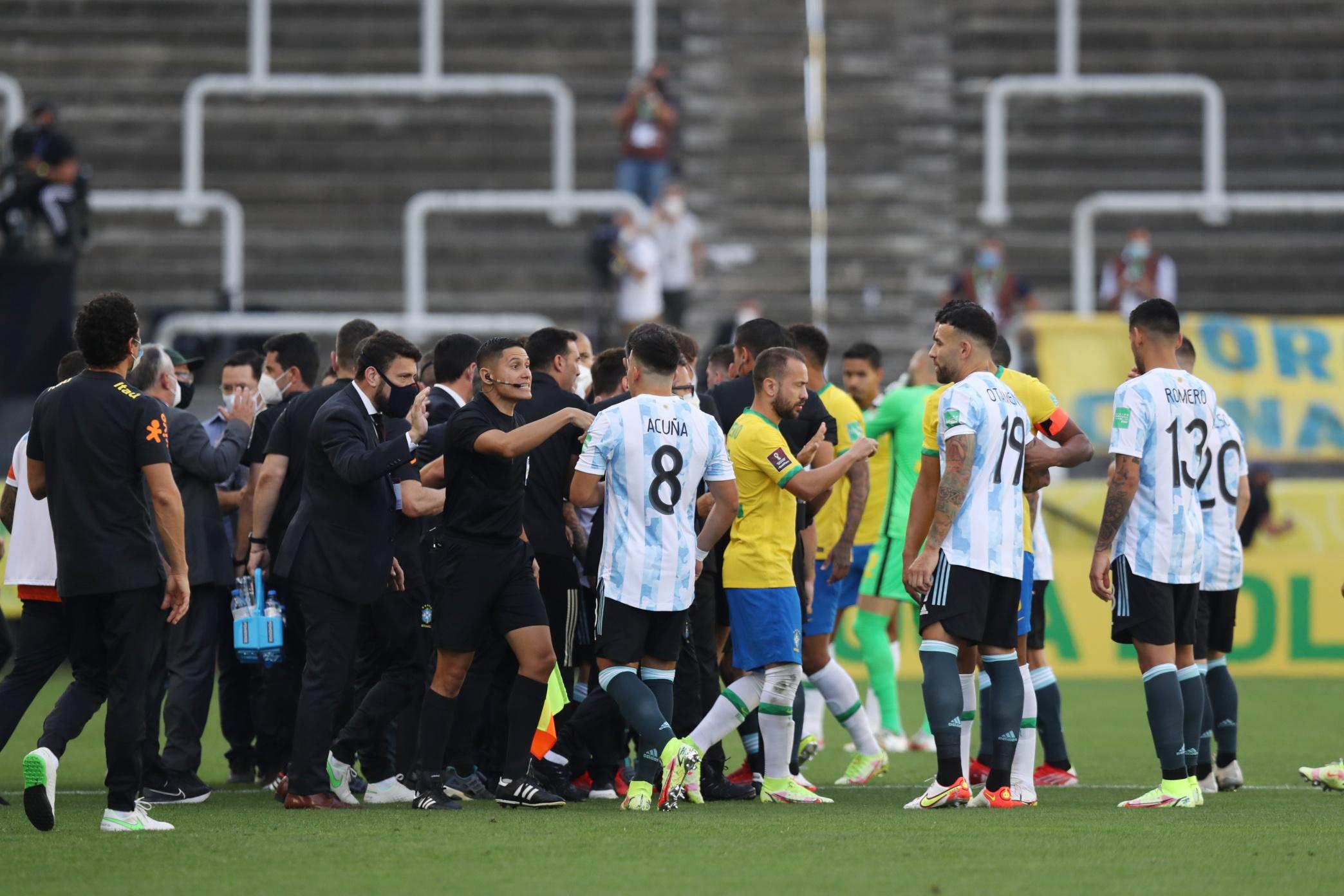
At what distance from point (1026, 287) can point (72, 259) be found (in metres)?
9.51

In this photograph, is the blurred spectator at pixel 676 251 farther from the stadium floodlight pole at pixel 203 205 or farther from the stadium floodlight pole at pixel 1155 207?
the stadium floodlight pole at pixel 203 205

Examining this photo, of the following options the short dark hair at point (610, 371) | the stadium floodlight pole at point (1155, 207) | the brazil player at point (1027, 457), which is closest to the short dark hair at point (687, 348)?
the short dark hair at point (610, 371)

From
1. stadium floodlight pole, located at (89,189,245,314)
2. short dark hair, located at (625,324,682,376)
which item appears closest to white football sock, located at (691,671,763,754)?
short dark hair, located at (625,324,682,376)

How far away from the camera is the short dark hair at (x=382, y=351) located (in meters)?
8.46

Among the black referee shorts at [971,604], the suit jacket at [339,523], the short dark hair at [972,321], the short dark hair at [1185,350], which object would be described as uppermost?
the short dark hair at [972,321]

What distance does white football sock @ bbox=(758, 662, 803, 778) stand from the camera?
8.45m

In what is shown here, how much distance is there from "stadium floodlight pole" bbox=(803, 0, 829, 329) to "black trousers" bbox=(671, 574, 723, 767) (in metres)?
11.2

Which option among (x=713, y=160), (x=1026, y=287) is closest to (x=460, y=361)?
(x=1026, y=287)

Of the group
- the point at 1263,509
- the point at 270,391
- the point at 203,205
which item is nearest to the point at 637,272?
the point at 203,205

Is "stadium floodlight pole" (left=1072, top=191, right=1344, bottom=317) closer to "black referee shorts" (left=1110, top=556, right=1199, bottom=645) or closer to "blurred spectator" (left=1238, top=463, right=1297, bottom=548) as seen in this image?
"blurred spectator" (left=1238, top=463, right=1297, bottom=548)

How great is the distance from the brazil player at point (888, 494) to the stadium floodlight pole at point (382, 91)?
31.6 feet

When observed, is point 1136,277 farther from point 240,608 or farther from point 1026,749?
point 240,608

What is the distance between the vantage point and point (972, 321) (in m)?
8.20

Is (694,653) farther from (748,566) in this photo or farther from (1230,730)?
(1230,730)
